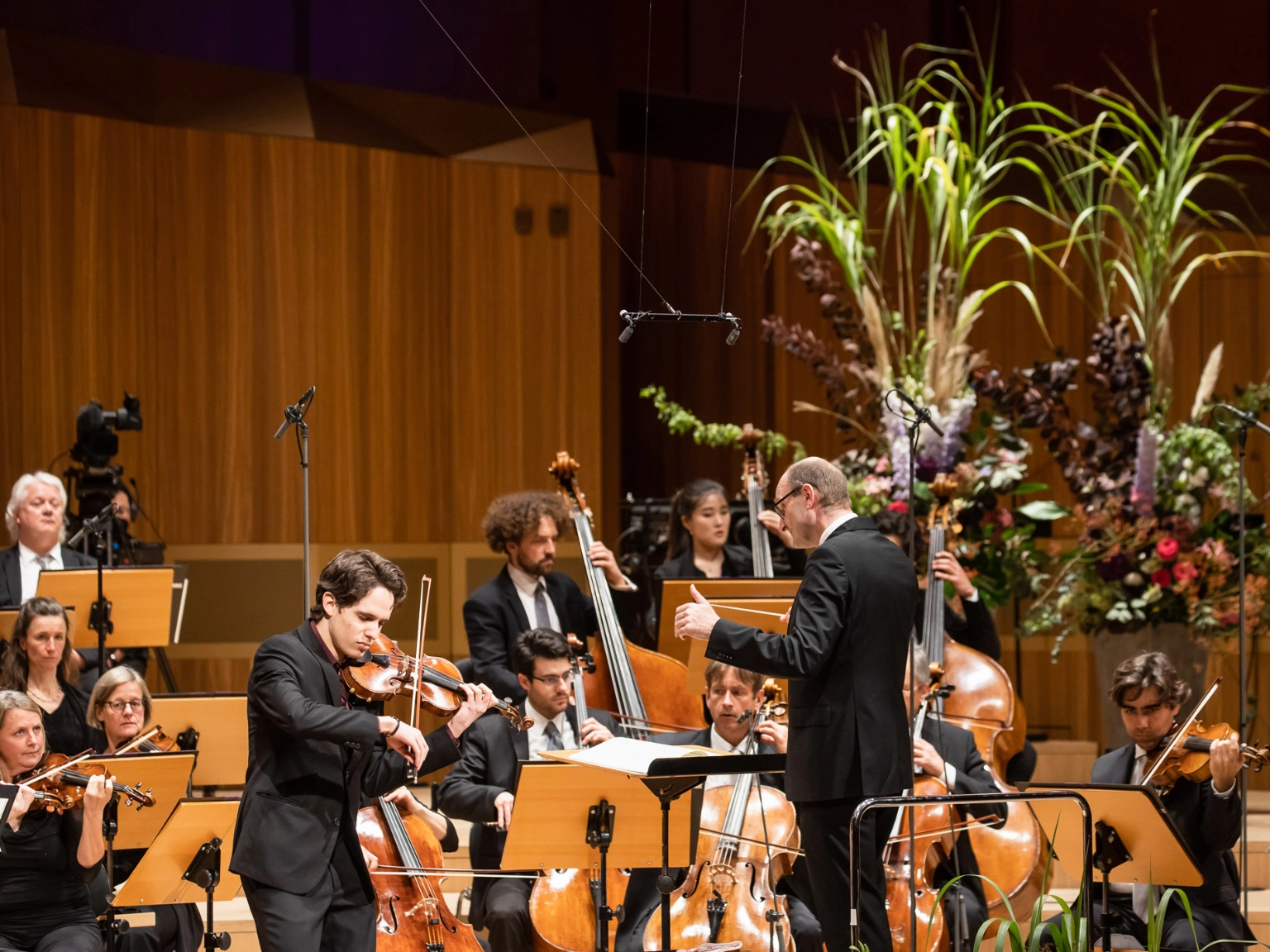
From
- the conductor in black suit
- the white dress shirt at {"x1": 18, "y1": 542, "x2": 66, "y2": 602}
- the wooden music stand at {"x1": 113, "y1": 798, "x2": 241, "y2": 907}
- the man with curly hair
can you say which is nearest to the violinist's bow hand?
the conductor in black suit

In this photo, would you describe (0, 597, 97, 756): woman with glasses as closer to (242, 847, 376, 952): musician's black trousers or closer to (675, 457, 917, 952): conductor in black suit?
(242, 847, 376, 952): musician's black trousers

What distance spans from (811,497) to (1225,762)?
3.75ft

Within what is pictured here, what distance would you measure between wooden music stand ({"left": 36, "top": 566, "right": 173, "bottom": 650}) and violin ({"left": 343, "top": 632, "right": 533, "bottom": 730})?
4.91 ft

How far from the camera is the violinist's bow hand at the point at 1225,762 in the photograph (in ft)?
11.9

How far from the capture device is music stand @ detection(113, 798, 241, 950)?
11.6 ft

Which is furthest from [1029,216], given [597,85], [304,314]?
[304,314]

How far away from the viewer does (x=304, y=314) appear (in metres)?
6.71

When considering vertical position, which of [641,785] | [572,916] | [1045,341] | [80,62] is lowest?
[572,916]

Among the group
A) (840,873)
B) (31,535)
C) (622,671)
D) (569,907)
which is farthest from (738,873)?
(31,535)

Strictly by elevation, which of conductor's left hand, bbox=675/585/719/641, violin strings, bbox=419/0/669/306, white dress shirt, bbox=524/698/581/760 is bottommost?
white dress shirt, bbox=524/698/581/760

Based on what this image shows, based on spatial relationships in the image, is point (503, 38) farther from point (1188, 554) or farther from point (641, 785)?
point (641, 785)

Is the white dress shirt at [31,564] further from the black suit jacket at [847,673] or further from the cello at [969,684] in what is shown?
the cello at [969,684]

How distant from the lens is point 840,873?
3.37 m

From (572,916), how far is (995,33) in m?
4.56
